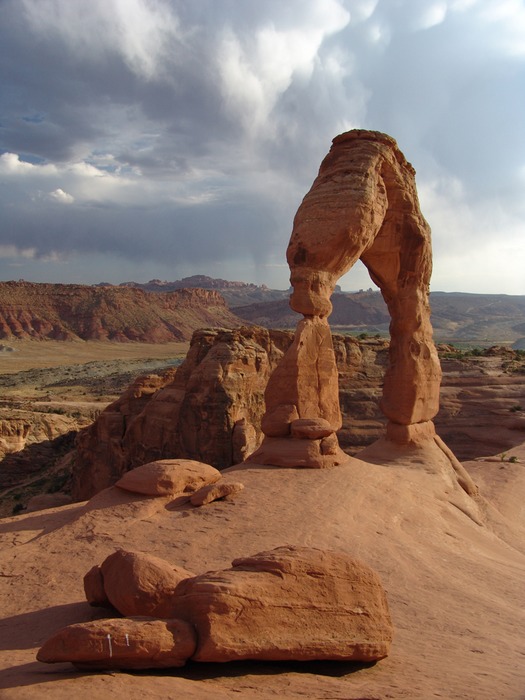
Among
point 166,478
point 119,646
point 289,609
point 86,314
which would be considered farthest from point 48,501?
point 86,314

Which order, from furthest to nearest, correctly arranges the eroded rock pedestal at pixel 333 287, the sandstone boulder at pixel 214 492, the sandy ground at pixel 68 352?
the sandy ground at pixel 68 352 → the eroded rock pedestal at pixel 333 287 → the sandstone boulder at pixel 214 492

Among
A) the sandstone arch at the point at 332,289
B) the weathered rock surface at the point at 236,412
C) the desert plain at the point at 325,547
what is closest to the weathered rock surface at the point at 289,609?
the desert plain at the point at 325,547

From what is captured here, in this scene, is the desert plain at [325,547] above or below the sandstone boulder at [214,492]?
below

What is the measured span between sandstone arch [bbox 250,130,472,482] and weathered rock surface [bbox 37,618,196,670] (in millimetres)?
6976

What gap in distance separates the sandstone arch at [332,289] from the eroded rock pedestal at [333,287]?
0.07ft

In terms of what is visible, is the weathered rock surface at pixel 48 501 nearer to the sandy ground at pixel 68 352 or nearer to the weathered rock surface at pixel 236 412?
the weathered rock surface at pixel 236 412

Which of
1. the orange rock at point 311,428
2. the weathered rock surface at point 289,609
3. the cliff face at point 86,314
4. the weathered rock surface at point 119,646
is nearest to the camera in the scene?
the weathered rock surface at point 119,646

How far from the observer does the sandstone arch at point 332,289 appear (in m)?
12.5

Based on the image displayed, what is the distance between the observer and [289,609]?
A: 5449 mm

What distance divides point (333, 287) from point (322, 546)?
21.7 ft

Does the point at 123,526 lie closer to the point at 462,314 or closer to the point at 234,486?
the point at 234,486

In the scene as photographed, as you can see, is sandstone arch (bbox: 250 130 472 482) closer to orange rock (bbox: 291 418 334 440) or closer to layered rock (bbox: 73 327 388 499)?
orange rock (bbox: 291 418 334 440)

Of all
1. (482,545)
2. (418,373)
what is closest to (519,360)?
(418,373)

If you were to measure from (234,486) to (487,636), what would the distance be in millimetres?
4587
